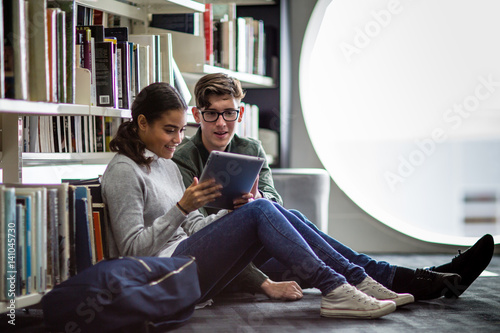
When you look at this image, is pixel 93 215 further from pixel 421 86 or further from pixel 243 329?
Answer: pixel 421 86

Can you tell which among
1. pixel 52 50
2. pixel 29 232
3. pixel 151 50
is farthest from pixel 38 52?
pixel 151 50

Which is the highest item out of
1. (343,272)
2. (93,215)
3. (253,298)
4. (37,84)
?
(37,84)

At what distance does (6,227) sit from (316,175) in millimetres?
2005

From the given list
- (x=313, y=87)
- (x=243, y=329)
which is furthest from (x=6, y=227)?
(x=313, y=87)

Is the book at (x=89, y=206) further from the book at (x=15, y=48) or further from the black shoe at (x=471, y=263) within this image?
the black shoe at (x=471, y=263)

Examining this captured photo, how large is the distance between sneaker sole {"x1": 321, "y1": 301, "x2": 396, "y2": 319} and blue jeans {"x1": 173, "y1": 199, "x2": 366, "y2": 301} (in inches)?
2.6

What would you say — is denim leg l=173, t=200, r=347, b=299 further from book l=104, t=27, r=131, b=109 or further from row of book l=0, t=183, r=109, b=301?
book l=104, t=27, r=131, b=109

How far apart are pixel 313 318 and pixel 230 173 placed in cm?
53

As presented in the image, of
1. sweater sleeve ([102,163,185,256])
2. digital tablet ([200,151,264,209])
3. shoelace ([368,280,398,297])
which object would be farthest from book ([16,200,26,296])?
shoelace ([368,280,398,297])

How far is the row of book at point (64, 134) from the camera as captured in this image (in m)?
2.24

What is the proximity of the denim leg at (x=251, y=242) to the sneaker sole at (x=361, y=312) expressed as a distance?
0.22ft

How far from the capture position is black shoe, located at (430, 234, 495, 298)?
2238mm

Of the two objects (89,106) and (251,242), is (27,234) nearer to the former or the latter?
(89,106)

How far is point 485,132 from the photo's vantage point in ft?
54.4
